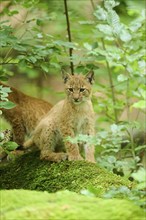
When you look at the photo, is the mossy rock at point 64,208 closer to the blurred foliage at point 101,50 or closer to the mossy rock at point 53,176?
the blurred foliage at point 101,50

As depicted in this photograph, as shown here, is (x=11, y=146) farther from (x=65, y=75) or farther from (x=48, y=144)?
(x=65, y=75)

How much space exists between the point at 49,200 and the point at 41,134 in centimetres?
284

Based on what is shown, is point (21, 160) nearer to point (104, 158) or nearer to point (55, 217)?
point (104, 158)

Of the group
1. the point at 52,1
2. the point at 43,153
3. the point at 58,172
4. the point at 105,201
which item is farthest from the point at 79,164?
the point at 52,1

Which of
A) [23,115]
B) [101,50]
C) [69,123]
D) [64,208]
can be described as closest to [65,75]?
[69,123]

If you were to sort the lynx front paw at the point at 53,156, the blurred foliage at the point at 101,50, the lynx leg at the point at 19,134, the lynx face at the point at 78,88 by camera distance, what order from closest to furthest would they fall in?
the blurred foliage at the point at 101,50 → the lynx front paw at the point at 53,156 → the lynx face at the point at 78,88 → the lynx leg at the point at 19,134

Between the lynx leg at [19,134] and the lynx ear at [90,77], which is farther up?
the lynx ear at [90,77]

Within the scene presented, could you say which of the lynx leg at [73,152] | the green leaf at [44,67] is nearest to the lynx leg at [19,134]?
the lynx leg at [73,152]

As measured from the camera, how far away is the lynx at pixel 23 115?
6113mm

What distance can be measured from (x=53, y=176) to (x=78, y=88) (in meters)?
1.14

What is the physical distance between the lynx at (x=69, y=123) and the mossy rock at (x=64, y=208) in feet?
8.06

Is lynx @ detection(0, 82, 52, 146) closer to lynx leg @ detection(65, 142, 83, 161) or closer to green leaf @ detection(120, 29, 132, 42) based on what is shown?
lynx leg @ detection(65, 142, 83, 161)

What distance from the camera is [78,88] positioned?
17.0ft

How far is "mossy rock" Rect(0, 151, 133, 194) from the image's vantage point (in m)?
4.02
